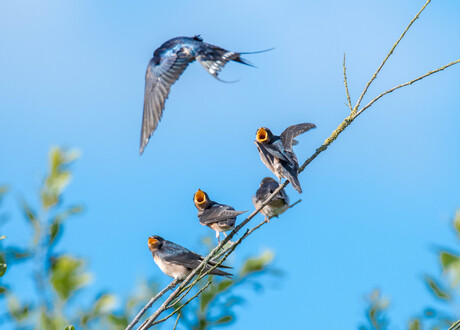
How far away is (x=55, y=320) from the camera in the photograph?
5.73 ft

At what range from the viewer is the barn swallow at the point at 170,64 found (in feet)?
13.8

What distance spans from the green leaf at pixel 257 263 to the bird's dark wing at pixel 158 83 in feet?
3.77

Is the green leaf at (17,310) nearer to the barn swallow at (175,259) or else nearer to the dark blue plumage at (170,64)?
the dark blue plumage at (170,64)

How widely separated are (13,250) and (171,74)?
2.67m

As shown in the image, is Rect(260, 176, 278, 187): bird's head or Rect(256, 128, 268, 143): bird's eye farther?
Rect(260, 176, 278, 187): bird's head

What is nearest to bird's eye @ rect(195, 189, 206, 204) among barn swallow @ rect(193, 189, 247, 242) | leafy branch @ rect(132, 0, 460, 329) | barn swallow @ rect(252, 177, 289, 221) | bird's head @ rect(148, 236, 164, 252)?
barn swallow @ rect(193, 189, 247, 242)

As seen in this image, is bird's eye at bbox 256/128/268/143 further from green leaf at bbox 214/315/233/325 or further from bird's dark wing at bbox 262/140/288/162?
green leaf at bbox 214/315/233/325

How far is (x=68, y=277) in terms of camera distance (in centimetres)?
192

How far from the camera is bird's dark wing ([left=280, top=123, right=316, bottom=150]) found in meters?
4.46

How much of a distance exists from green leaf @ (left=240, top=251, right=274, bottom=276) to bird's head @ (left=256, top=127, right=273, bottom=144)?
1.66 metres

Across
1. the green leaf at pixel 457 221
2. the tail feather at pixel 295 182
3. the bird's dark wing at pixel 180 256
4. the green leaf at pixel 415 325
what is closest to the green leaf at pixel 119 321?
the green leaf at pixel 415 325

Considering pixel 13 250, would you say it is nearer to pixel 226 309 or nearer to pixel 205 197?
pixel 226 309

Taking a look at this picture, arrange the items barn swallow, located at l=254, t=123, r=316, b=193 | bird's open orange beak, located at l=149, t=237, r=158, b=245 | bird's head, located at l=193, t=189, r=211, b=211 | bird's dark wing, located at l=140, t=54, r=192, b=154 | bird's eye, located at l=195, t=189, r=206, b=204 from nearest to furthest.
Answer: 1. bird's dark wing, located at l=140, t=54, r=192, b=154
2. barn swallow, located at l=254, t=123, r=316, b=193
3. bird's open orange beak, located at l=149, t=237, r=158, b=245
4. bird's head, located at l=193, t=189, r=211, b=211
5. bird's eye, located at l=195, t=189, r=206, b=204

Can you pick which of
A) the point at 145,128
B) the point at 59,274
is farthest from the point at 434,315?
→ the point at 145,128
